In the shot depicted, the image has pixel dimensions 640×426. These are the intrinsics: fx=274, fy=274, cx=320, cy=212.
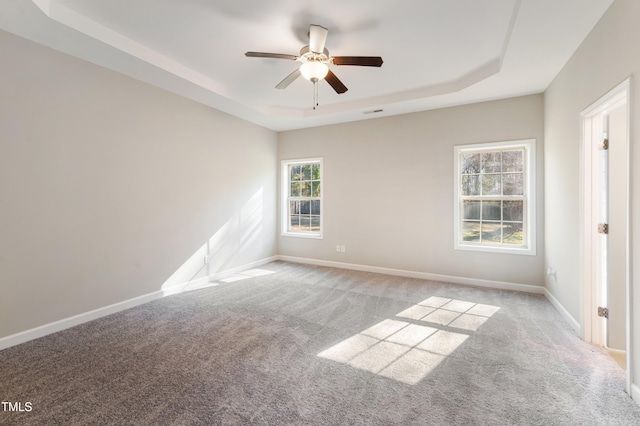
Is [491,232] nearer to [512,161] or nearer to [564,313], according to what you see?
[512,161]

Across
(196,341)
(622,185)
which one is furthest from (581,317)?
(196,341)

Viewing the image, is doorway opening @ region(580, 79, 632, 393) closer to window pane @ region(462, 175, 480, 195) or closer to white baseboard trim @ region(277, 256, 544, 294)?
white baseboard trim @ region(277, 256, 544, 294)

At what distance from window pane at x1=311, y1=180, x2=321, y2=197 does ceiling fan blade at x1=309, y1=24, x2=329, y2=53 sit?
127 inches

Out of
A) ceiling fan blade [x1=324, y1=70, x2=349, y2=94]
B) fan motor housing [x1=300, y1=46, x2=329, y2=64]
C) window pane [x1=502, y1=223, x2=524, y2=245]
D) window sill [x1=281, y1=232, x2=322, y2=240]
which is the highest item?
fan motor housing [x1=300, y1=46, x2=329, y2=64]

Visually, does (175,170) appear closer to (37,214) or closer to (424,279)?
(37,214)

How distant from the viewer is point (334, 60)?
2564 millimetres

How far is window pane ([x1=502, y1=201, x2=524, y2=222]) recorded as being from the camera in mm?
4032

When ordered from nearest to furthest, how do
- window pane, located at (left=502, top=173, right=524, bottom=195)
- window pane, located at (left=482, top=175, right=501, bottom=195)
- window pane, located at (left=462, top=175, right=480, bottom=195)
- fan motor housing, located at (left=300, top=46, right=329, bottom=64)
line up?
1. fan motor housing, located at (left=300, top=46, right=329, bottom=64)
2. window pane, located at (left=502, top=173, right=524, bottom=195)
3. window pane, located at (left=482, top=175, right=501, bottom=195)
4. window pane, located at (left=462, top=175, right=480, bottom=195)

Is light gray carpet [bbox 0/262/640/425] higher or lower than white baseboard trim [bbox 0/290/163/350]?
lower

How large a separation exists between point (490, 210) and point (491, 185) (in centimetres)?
38

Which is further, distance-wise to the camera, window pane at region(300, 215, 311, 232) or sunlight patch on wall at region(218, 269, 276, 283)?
window pane at region(300, 215, 311, 232)

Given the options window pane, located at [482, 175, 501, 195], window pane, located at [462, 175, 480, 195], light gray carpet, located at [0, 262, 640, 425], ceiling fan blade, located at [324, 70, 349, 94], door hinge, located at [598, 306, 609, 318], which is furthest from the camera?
window pane, located at [462, 175, 480, 195]

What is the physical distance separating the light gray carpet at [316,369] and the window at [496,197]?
1078mm

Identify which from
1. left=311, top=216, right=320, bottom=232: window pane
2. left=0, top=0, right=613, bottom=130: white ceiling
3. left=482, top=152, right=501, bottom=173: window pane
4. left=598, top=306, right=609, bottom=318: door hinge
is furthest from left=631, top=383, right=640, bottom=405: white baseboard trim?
left=311, top=216, right=320, bottom=232: window pane
